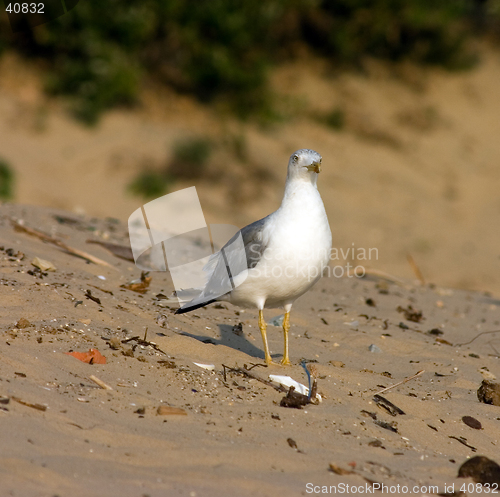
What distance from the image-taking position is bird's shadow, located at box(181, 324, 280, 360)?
4840 millimetres

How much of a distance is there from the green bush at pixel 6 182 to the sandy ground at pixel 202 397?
208 inches

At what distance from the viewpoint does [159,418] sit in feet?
10.6

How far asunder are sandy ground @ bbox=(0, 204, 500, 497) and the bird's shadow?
2 centimetres

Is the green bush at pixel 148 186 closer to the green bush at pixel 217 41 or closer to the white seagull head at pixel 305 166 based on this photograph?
the green bush at pixel 217 41

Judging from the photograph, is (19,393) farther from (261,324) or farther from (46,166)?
(46,166)

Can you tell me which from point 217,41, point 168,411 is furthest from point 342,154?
point 168,411

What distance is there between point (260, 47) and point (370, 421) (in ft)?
45.4

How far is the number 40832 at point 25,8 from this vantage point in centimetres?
1312

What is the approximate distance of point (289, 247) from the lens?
4.25 m

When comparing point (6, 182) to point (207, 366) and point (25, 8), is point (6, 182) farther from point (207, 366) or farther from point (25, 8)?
point (207, 366)

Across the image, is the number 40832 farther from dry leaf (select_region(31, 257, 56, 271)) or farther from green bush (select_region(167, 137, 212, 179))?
dry leaf (select_region(31, 257, 56, 271))

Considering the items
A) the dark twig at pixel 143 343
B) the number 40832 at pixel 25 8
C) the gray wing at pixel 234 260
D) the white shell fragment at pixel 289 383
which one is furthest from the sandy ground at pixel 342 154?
the dark twig at pixel 143 343

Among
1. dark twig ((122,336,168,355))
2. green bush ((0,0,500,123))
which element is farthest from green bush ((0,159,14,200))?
dark twig ((122,336,168,355))

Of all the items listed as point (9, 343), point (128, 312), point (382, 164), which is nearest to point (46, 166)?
point (382, 164)
